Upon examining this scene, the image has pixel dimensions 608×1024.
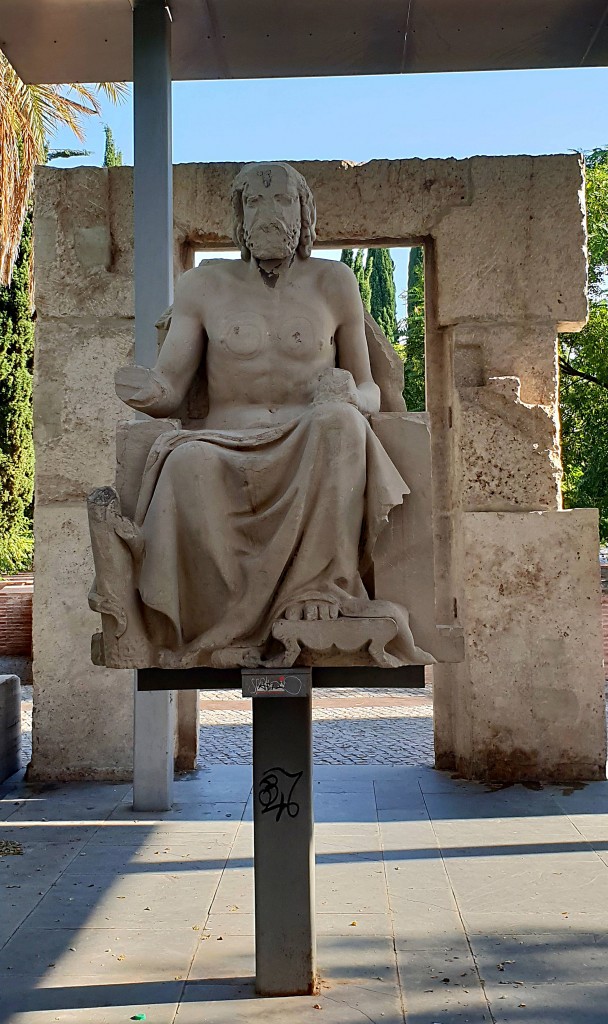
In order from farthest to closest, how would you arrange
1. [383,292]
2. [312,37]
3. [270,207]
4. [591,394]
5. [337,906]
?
[383,292], [591,394], [312,37], [337,906], [270,207]

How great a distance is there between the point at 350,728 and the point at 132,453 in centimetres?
586

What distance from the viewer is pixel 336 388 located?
350cm

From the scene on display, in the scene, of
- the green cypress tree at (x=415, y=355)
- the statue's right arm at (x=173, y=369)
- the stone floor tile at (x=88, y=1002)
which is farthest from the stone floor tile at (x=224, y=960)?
the green cypress tree at (x=415, y=355)

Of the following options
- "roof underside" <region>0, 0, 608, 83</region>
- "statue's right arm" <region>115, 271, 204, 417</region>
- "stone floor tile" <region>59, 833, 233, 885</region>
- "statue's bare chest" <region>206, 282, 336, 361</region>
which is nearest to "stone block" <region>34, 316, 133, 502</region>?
"roof underside" <region>0, 0, 608, 83</region>

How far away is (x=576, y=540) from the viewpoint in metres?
6.70

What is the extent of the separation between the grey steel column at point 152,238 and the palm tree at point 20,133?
17.2 ft

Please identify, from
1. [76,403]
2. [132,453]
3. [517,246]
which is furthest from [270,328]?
[517,246]

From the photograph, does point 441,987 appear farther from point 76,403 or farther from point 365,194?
point 365,194

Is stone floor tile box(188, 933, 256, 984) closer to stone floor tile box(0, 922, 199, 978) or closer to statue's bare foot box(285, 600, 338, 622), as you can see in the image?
stone floor tile box(0, 922, 199, 978)

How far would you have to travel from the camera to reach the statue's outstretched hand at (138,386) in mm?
3730

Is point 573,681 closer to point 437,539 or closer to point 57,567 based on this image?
point 437,539

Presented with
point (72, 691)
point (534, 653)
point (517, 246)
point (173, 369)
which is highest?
point (517, 246)

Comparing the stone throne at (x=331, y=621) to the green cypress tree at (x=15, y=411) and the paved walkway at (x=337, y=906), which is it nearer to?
the paved walkway at (x=337, y=906)

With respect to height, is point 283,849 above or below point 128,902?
above
